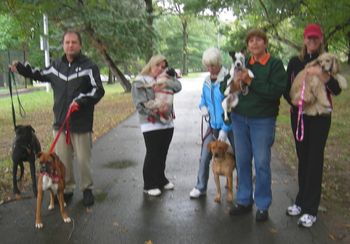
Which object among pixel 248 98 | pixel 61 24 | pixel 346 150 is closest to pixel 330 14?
pixel 346 150

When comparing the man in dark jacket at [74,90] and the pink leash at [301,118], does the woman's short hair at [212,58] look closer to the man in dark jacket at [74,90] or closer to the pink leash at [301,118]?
the pink leash at [301,118]

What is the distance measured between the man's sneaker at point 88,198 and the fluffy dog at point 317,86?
9.44 ft

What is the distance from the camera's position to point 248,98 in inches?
201

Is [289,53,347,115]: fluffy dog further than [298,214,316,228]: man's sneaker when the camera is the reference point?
No

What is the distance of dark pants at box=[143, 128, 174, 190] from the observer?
6.29 m

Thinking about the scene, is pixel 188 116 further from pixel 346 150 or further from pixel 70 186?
pixel 70 186

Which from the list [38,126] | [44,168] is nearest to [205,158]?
[44,168]

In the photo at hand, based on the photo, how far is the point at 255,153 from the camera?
521 centimetres

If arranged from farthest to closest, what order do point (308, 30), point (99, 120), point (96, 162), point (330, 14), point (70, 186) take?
1. point (99, 120)
2. point (330, 14)
3. point (96, 162)
4. point (70, 186)
5. point (308, 30)

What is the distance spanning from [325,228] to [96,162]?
4.80 m

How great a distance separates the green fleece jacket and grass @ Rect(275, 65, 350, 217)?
5.60 ft

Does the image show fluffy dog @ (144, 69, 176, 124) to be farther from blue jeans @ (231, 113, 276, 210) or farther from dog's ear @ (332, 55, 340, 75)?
dog's ear @ (332, 55, 340, 75)

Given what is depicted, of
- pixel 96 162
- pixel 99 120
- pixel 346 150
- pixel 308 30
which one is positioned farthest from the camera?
pixel 99 120

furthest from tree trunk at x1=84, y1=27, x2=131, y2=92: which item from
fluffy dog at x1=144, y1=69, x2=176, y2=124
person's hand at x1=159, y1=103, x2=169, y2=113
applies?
person's hand at x1=159, y1=103, x2=169, y2=113
